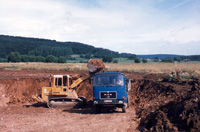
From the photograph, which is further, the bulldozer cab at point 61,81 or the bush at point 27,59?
the bush at point 27,59

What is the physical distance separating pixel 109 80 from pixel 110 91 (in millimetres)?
709

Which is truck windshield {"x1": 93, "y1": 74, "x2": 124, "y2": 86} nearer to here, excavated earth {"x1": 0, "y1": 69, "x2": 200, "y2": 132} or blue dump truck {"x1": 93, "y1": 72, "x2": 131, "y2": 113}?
blue dump truck {"x1": 93, "y1": 72, "x2": 131, "y2": 113}

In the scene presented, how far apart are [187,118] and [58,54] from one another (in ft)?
327

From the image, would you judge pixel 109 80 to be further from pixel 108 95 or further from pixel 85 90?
pixel 85 90

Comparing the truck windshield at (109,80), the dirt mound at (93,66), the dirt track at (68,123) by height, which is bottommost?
the dirt track at (68,123)

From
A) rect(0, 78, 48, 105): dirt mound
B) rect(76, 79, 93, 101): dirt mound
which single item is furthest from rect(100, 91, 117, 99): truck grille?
rect(0, 78, 48, 105): dirt mound

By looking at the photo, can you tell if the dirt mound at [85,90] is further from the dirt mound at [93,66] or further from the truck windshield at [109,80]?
the truck windshield at [109,80]

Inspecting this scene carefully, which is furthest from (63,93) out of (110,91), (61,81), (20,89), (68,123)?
(20,89)

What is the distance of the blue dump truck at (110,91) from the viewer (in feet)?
47.7

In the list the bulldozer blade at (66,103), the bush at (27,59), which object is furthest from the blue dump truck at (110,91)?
the bush at (27,59)

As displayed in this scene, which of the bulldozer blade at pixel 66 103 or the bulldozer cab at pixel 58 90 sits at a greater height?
the bulldozer cab at pixel 58 90

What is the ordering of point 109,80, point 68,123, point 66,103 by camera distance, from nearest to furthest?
point 68,123
point 109,80
point 66,103

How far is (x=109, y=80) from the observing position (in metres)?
14.9

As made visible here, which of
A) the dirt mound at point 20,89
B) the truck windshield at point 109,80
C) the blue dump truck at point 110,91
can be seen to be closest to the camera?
the blue dump truck at point 110,91
